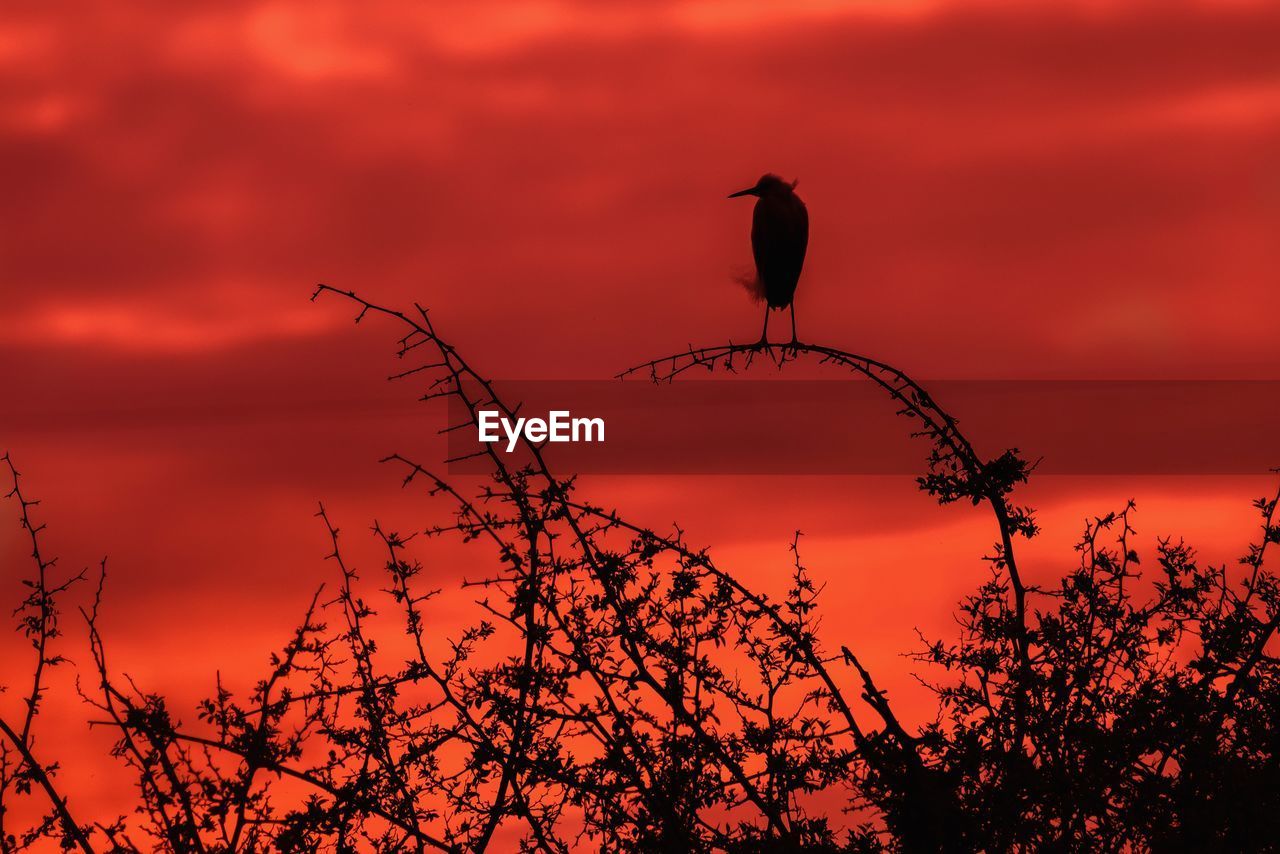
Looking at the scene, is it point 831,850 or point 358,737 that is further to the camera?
point 358,737

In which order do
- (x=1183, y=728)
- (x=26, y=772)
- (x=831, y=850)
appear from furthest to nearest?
(x=26, y=772) → (x=1183, y=728) → (x=831, y=850)

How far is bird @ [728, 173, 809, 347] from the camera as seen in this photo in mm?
10172

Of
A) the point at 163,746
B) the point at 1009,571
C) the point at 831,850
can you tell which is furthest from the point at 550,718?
the point at 1009,571

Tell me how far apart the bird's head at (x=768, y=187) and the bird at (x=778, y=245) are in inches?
2.1

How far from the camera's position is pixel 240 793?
4910 mm

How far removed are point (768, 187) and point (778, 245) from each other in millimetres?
701

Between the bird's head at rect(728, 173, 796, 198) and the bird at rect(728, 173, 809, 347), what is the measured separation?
0.18 ft

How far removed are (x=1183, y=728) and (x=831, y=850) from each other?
128 cm

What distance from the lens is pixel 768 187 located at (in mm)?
10633

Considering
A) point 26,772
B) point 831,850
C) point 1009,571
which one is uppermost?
point 1009,571

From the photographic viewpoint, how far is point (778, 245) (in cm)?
1016

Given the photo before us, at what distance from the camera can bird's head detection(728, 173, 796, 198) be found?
10.6 metres

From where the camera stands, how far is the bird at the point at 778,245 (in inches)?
400

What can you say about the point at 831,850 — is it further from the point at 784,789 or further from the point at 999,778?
the point at 999,778
